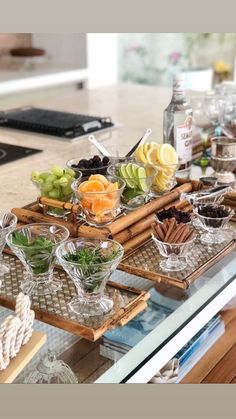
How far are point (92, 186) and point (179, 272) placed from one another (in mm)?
284

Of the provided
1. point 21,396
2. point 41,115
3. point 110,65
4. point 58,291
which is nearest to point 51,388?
point 21,396

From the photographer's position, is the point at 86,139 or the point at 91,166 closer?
the point at 91,166

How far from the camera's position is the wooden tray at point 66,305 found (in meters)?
0.96

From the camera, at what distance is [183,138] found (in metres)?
1.67

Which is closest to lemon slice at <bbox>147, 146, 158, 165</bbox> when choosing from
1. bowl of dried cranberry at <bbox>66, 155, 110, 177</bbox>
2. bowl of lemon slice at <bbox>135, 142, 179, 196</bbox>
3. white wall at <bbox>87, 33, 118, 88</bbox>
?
bowl of lemon slice at <bbox>135, 142, 179, 196</bbox>

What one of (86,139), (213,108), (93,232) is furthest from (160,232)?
(213,108)

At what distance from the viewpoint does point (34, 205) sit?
140 centimetres

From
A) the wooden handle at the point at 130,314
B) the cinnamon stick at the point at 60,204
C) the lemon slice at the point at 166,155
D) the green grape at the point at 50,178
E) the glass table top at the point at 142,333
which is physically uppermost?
the lemon slice at the point at 166,155

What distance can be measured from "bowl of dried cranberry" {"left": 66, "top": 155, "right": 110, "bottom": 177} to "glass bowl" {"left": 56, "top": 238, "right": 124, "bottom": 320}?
383 millimetres

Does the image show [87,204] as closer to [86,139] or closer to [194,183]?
[194,183]

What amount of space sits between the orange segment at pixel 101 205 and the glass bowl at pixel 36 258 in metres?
0.13

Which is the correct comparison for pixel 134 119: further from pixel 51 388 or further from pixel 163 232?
pixel 51 388

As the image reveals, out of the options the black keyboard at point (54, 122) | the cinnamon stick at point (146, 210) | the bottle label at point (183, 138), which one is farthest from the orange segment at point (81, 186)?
the black keyboard at point (54, 122)

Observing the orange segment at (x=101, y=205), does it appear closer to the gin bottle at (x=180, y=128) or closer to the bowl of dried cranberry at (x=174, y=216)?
the bowl of dried cranberry at (x=174, y=216)
